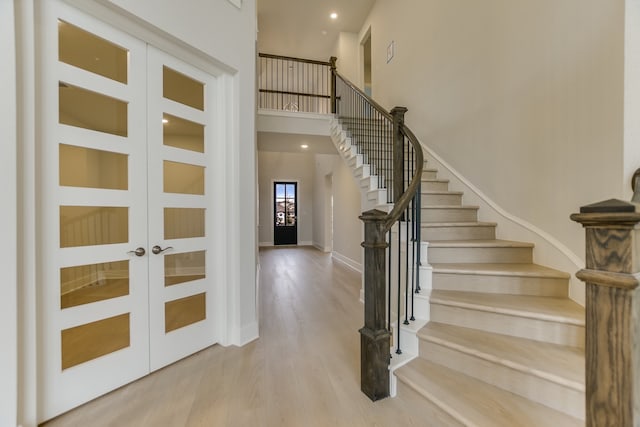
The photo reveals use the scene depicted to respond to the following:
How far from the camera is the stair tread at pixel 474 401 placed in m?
1.36

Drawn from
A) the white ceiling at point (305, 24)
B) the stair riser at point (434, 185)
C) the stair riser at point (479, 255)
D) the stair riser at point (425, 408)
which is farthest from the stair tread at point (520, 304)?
the white ceiling at point (305, 24)

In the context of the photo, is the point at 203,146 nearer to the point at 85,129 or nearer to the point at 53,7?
the point at 85,129

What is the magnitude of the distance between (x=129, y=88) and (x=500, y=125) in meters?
3.20

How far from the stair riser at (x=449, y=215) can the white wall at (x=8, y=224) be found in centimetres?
301

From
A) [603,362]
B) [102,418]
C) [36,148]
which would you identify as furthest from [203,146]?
[603,362]

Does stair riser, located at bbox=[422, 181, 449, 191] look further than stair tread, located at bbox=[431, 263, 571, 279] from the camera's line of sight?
Yes

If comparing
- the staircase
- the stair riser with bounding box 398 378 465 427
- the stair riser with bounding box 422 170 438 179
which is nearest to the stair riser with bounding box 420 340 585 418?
the staircase

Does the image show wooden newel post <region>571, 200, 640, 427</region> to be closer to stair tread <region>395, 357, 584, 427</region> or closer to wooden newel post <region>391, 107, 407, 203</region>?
stair tread <region>395, 357, 584, 427</region>

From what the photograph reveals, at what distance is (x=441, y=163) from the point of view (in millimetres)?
3758

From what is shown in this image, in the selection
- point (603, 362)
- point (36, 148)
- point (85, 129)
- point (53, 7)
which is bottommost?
point (603, 362)

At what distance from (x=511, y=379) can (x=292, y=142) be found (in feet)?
15.9

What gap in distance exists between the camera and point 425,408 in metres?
1.63

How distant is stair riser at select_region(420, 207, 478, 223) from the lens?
2.99 meters

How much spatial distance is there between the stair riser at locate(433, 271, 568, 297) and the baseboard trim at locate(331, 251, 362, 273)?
3223mm
